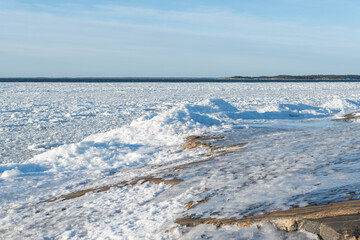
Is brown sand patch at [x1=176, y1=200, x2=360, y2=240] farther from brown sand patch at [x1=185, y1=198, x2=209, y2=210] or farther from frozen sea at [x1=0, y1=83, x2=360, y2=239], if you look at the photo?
brown sand patch at [x1=185, y1=198, x2=209, y2=210]

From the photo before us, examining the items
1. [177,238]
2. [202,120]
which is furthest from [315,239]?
[202,120]

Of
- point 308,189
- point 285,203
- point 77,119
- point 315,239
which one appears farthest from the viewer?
point 77,119

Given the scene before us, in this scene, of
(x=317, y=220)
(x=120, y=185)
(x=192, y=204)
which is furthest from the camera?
(x=120, y=185)

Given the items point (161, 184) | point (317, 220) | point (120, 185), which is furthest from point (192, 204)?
point (120, 185)

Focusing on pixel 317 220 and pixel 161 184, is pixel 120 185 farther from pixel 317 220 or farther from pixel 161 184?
pixel 317 220

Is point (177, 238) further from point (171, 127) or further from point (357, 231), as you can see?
point (171, 127)

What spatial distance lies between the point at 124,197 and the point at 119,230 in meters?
1.22

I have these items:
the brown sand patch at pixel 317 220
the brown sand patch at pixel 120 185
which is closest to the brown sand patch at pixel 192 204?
the brown sand patch at pixel 317 220

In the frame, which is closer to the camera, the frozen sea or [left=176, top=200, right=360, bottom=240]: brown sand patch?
[left=176, top=200, right=360, bottom=240]: brown sand patch

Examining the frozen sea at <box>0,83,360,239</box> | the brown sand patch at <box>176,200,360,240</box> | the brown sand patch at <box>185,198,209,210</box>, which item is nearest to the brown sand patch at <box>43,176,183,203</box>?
the frozen sea at <box>0,83,360,239</box>

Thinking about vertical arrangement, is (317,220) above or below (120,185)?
above

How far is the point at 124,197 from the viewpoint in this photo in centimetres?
515

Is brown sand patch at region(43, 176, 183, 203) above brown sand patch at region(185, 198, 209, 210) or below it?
below

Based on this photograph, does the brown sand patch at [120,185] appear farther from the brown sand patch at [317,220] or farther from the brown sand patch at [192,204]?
the brown sand patch at [317,220]
